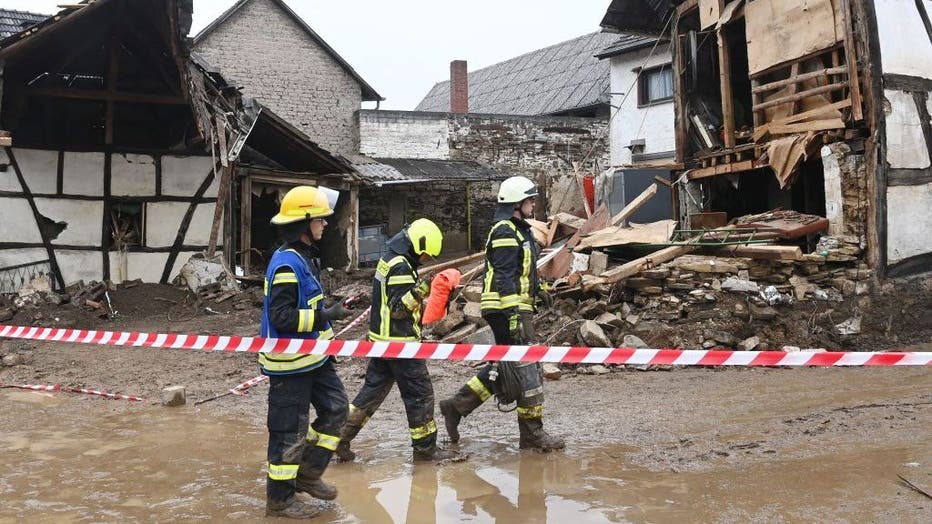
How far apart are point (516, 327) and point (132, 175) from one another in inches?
451

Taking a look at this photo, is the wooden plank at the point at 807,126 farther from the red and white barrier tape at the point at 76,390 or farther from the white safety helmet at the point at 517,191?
the red and white barrier tape at the point at 76,390

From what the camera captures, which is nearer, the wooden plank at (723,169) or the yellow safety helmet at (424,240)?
the yellow safety helmet at (424,240)

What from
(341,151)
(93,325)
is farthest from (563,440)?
(341,151)

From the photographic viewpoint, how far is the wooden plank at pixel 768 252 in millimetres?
9602

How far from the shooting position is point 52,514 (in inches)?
174

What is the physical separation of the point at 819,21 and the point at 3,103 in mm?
12836

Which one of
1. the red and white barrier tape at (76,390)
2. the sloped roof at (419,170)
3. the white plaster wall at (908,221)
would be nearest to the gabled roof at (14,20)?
the sloped roof at (419,170)

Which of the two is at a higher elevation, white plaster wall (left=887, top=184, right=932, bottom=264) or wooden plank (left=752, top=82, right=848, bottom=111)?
wooden plank (left=752, top=82, right=848, bottom=111)

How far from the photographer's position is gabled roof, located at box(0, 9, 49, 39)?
14648mm

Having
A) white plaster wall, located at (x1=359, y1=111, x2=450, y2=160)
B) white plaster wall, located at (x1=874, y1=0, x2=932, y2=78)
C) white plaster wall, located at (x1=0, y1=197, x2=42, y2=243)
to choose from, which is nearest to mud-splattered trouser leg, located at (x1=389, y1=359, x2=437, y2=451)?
white plaster wall, located at (x1=874, y1=0, x2=932, y2=78)

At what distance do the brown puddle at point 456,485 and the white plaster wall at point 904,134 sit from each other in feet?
21.4

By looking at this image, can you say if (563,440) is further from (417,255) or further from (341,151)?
(341,151)

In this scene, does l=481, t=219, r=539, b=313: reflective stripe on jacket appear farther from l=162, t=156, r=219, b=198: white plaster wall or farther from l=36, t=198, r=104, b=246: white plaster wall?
l=36, t=198, r=104, b=246: white plaster wall

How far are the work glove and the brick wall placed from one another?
20829 millimetres
